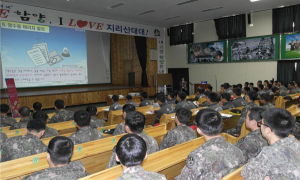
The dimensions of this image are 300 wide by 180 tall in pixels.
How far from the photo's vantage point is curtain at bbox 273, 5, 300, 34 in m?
8.42

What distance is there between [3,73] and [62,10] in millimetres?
3144

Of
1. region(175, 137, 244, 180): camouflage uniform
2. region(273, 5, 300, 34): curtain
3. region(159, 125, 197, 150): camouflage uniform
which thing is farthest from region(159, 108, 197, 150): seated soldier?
region(273, 5, 300, 34): curtain

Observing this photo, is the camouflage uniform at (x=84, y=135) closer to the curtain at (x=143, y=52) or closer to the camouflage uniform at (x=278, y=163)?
the camouflage uniform at (x=278, y=163)

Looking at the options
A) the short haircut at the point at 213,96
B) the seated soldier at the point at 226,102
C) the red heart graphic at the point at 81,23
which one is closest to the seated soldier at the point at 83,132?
the short haircut at the point at 213,96

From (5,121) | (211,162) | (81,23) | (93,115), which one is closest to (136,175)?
(211,162)

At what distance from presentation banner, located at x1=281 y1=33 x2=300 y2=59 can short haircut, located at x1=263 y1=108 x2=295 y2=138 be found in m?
8.40

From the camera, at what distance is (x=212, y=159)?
163 centimetres

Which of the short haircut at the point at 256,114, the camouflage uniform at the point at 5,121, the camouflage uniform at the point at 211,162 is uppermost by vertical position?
the short haircut at the point at 256,114

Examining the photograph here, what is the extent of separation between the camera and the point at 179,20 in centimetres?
1074

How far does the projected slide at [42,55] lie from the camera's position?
822 cm

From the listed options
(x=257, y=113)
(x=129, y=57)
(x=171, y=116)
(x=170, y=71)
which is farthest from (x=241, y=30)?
(x=257, y=113)

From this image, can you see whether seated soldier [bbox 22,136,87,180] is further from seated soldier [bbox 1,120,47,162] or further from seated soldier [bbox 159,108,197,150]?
seated soldier [bbox 159,108,197,150]

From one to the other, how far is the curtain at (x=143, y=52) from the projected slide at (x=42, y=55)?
2866mm

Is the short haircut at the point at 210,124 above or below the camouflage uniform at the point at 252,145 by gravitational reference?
above
